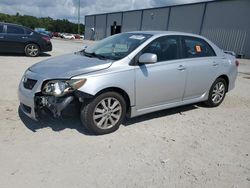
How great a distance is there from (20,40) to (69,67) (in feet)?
30.7

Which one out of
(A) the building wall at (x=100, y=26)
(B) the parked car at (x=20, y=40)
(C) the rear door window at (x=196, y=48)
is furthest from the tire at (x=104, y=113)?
(A) the building wall at (x=100, y=26)

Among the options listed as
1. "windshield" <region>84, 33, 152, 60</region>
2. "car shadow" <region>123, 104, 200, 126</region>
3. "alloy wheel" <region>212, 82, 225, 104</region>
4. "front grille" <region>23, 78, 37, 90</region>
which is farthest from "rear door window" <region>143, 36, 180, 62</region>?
"front grille" <region>23, 78, 37, 90</region>

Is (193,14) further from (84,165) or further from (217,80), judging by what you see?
(84,165)

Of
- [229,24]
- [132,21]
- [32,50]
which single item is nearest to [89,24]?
[132,21]

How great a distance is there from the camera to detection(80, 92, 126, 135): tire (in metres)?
3.80

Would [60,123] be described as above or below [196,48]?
below

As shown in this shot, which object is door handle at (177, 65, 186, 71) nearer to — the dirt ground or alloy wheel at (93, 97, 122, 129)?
the dirt ground

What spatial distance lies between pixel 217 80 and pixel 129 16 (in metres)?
40.0

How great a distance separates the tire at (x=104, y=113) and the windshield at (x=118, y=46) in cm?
70

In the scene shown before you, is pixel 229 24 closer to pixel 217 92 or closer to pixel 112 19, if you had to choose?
pixel 217 92

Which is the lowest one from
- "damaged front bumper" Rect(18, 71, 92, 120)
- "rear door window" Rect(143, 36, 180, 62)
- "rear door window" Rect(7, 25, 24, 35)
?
"damaged front bumper" Rect(18, 71, 92, 120)

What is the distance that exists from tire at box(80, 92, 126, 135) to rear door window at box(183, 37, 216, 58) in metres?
1.79

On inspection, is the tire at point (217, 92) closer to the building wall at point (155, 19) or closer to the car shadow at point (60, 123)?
the car shadow at point (60, 123)

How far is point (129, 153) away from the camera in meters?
3.52
